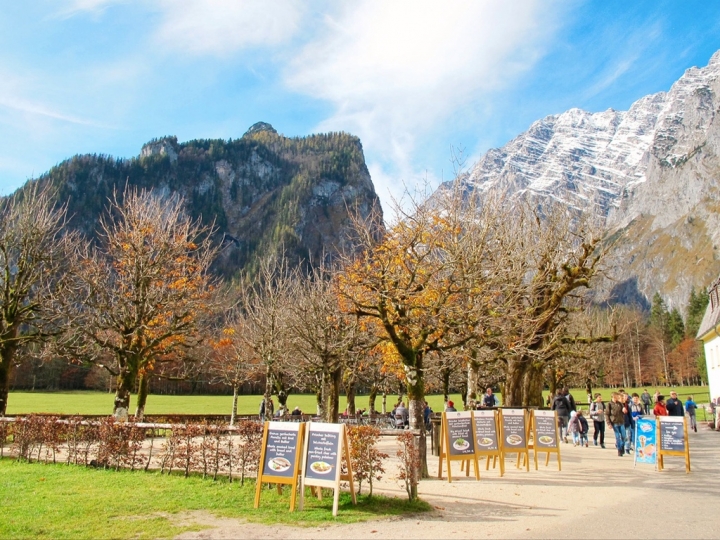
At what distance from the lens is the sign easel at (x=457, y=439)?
12633mm

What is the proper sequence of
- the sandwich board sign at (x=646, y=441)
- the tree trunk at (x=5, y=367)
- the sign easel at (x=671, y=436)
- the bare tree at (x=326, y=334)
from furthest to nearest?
the bare tree at (x=326, y=334), the tree trunk at (x=5, y=367), the sandwich board sign at (x=646, y=441), the sign easel at (x=671, y=436)

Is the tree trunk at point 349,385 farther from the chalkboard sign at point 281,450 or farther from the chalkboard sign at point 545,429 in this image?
the chalkboard sign at point 281,450

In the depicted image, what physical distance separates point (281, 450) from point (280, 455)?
0.29 ft

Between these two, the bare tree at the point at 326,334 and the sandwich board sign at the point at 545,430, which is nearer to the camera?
the sandwich board sign at the point at 545,430

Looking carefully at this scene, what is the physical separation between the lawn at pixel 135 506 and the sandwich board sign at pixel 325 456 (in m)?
0.47

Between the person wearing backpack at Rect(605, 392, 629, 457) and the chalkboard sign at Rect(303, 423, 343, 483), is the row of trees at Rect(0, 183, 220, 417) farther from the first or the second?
the person wearing backpack at Rect(605, 392, 629, 457)

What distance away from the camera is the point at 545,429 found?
15.4m

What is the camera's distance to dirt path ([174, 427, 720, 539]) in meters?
7.82

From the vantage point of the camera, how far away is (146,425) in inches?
538

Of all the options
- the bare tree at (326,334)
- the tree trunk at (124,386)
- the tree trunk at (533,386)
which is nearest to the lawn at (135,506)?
the tree trunk at (124,386)

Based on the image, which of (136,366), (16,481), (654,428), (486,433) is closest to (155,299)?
(136,366)

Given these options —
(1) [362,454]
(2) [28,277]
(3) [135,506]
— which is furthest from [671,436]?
(2) [28,277]

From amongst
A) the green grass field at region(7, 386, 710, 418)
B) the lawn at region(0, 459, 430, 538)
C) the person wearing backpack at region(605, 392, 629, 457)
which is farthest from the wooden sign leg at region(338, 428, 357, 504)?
the green grass field at region(7, 386, 710, 418)

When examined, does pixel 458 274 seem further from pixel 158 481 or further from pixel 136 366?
pixel 136 366
